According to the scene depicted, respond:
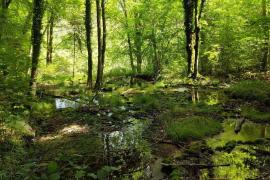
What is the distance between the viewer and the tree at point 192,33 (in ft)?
78.3

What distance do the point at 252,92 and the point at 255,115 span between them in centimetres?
374

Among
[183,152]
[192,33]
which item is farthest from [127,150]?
[192,33]

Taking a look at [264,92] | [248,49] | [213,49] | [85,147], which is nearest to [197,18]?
[213,49]

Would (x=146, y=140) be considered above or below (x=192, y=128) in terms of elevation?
below

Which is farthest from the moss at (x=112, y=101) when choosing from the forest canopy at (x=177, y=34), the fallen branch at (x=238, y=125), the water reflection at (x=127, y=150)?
the fallen branch at (x=238, y=125)

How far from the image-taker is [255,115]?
12312 mm

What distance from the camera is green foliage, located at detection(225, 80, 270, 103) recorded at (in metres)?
14.9

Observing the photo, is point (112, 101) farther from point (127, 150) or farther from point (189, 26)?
point (189, 26)

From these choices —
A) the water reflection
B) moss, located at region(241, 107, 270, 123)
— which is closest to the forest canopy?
moss, located at region(241, 107, 270, 123)

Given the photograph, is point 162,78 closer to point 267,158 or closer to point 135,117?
point 135,117

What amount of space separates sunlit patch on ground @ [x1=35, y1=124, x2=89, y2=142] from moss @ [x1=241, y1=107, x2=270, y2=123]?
599 centimetres

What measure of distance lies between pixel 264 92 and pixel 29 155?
36.3ft

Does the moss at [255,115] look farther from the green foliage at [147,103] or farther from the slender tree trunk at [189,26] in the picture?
the slender tree trunk at [189,26]

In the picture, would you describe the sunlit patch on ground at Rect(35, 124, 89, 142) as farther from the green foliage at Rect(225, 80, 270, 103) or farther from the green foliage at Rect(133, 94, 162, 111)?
the green foliage at Rect(225, 80, 270, 103)
